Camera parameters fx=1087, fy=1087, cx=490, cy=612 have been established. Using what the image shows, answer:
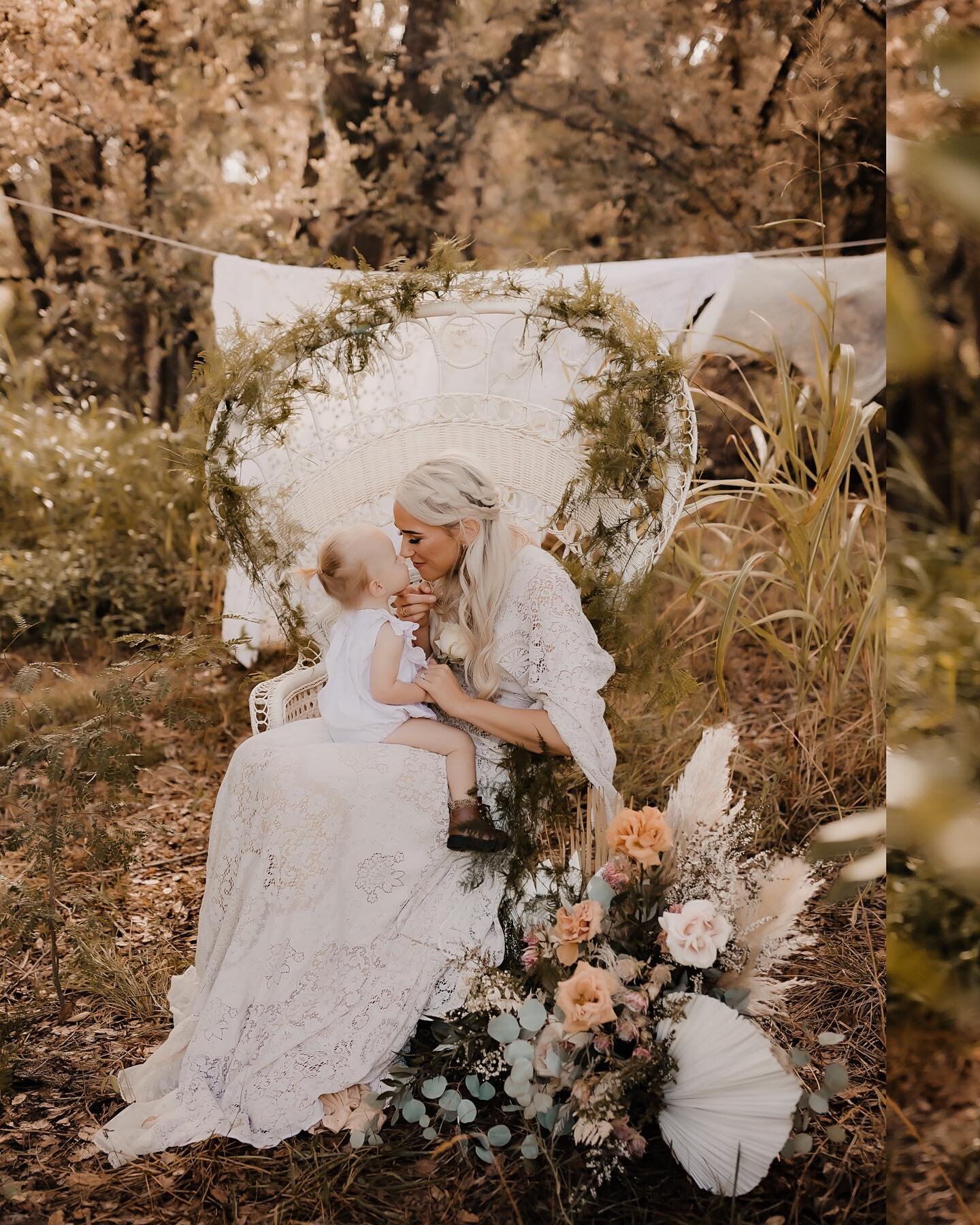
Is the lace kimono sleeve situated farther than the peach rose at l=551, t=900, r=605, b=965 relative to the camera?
Yes

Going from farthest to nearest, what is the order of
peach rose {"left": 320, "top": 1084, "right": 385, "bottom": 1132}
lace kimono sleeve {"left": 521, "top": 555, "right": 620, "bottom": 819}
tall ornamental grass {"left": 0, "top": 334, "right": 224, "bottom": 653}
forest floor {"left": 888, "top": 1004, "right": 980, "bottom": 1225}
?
tall ornamental grass {"left": 0, "top": 334, "right": 224, "bottom": 653} → lace kimono sleeve {"left": 521, "top": 555, "right": 620, "bottom": 819} → peach rose {"left": 320, "top": 1084, "right": 385, "bottom": 1132} → forest floor {"left": 888, "top": 1004, "right": 980, "bottom": 1225}

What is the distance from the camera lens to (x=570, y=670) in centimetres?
221

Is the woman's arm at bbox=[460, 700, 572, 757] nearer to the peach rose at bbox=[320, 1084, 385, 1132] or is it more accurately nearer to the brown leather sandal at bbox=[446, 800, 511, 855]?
the brown leather sandal at bbox=[446, 800, 511, 855]

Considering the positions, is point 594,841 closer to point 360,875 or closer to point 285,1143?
point 360,875

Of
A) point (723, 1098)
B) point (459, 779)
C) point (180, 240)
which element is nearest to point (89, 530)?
point (180, 240)

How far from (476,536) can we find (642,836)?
29.1 inches

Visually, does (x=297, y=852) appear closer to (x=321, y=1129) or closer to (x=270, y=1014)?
(x=270, y=1014)

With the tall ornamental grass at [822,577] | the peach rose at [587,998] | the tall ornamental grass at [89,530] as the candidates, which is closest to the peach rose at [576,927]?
the peach rose at [587,998]

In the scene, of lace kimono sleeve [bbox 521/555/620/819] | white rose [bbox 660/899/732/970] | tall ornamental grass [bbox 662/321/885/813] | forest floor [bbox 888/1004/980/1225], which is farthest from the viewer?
tall ornamental grass [bbox 662/321/885/813]

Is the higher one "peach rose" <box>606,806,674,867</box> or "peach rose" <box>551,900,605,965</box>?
"peach rose" <box>606,806,674,867</box>

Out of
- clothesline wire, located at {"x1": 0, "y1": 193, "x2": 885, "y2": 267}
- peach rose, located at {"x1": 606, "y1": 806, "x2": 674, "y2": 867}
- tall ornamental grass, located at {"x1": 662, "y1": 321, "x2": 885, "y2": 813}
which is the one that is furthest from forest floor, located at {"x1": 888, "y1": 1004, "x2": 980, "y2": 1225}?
clothesline wire, located at {"x1": 0, "y1": 193, "x2": 885, "y2": 267}

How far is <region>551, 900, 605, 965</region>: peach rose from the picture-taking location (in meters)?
1.95

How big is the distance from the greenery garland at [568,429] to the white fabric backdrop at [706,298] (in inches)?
36.2

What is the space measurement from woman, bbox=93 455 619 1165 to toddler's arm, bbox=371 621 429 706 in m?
0.06
